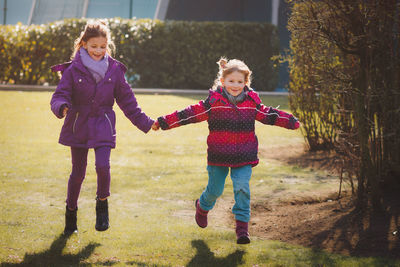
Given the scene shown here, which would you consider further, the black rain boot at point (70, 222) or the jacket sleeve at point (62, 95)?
the black rain boot at point (70, 222)

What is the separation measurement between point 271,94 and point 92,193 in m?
12.7

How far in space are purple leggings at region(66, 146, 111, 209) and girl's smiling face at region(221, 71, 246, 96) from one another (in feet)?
3.50

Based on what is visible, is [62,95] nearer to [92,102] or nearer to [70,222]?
[92,102]

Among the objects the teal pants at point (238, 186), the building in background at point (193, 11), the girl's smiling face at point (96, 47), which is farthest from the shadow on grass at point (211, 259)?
the building in background at point (193, 11)

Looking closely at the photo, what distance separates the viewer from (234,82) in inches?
186

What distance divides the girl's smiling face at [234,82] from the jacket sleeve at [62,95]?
1.22 metres

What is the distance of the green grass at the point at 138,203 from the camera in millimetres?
4516

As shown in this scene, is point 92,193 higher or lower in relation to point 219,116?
lower

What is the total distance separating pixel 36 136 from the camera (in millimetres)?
10516

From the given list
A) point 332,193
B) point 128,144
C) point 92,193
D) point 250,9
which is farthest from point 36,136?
point 250,9

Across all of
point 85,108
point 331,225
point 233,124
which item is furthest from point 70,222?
point 331,225

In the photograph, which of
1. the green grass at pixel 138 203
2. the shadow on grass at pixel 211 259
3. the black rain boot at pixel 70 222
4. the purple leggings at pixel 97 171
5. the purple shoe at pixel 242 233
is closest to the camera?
the shadow on grass at pixel 211 259

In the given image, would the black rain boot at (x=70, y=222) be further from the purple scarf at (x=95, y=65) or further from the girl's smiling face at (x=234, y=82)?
the girl's smiling face at (x=234, y=82)

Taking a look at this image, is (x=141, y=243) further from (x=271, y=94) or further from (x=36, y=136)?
(x=271, y=94)
